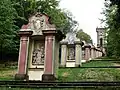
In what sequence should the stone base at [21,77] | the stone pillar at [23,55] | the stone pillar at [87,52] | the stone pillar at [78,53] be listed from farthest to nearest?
1. the stone pillar at [87,52]
2. the stone pillar at [78,53]
3. the stone pillar at [23,55]
4. the stone base at [21,77]

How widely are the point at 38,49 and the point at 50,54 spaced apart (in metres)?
1.49

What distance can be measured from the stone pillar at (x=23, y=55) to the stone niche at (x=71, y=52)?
8.64 metres

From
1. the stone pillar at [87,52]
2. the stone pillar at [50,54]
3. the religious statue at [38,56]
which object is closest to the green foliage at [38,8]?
the stone pillar at [87,52]

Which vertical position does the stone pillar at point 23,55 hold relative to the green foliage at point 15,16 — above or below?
below

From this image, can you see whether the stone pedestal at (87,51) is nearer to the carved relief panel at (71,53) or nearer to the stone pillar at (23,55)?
the carved relief panel at (71,53)

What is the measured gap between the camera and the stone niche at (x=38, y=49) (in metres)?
16.0

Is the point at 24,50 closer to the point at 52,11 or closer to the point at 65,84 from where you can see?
the point at 65,84

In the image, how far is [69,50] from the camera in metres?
25.7

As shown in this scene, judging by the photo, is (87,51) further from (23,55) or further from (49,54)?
(23,55)

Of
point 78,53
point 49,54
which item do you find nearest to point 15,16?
point 78,53

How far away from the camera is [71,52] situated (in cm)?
2550

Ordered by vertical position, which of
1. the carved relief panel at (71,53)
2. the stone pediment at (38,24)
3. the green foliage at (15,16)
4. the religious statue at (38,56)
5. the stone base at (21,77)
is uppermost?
the green foliage at (15,16)

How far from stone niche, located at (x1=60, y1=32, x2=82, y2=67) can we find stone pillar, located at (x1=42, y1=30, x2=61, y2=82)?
8.18 m

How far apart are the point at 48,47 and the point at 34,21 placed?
2156 millimetres
